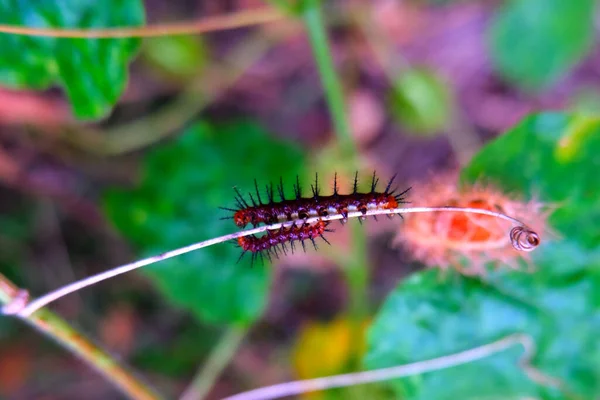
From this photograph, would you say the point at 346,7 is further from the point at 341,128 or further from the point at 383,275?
the point at 383,275

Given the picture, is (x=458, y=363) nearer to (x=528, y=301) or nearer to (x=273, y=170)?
(x=528, y=301)

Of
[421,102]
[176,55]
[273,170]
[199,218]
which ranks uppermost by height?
[176,55]

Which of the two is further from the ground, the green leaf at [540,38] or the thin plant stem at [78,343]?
the green leaf at [540,38]

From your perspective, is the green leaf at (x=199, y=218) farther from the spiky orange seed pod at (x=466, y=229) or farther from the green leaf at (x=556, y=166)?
the green leaf at (x=556, y=166)

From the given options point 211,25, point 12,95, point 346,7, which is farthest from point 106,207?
point 346,7

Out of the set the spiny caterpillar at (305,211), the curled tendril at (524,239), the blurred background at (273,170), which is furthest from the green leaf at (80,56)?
the curled tendril at (524,239)

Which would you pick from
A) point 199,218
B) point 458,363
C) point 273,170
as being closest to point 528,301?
point 458,363
